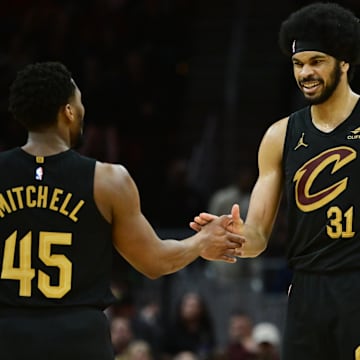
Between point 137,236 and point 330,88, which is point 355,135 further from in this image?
point 137,236

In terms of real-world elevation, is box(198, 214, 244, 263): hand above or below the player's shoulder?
below

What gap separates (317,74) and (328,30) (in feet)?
0.96

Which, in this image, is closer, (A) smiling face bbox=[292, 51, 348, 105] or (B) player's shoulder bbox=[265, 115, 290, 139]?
(A) smiling face bbox=[292, 51, 348, 105]

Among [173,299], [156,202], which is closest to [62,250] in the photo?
[173,299]

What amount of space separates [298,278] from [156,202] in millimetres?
9469

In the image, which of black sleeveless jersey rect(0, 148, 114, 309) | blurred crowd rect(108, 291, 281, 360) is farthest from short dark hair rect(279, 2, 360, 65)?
blurred crowd rect(108, 291, 281, 360)

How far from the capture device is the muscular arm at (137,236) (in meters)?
6.79

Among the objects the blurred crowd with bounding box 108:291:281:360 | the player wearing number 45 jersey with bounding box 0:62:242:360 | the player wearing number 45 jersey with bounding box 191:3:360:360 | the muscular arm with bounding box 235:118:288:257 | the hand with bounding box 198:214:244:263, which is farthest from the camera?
the blurred crowd with bounding box 108:291:281:360

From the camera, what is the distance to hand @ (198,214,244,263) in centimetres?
741

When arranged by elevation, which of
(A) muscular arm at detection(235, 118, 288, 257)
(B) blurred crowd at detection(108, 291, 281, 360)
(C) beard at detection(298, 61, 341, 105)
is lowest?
(B) blurred crowd at detection(108, 291, 281, 360)

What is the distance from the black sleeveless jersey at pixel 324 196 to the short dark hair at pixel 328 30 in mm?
353

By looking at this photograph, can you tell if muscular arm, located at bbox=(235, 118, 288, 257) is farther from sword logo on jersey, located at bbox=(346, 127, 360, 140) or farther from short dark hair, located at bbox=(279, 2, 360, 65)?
short dark hair, located at bbox=(279, 2, 360, 65)

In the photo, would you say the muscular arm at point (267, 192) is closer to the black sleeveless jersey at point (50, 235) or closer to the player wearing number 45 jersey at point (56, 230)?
the player wearing number 45 jersey at point (56, 230)

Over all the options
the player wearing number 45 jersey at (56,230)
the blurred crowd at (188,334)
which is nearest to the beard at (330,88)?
the player wearing number 45 jersey at (56,230)
